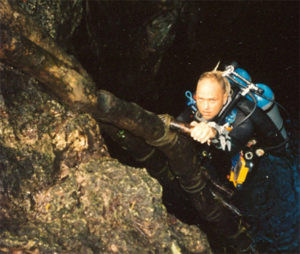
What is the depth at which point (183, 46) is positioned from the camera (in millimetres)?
5723

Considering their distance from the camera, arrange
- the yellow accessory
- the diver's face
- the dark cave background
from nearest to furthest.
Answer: the diver's face < the yellow accessory < the dark cave background

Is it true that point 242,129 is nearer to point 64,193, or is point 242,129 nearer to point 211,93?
point 211,93

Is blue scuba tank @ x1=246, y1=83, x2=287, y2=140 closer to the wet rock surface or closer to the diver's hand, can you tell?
the diver's hand

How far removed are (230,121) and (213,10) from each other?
11.4 ft

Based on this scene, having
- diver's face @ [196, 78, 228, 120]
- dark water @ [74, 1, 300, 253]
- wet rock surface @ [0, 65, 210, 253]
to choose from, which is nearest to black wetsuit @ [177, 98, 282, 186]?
diver's face @ [196, 78, 228, 120]

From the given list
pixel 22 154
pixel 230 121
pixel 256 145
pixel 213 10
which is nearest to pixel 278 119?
pixel 256 145

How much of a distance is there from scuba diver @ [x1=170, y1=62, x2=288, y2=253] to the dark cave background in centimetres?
170

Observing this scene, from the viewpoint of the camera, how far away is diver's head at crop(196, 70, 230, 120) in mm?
3291

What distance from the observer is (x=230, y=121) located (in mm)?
3619

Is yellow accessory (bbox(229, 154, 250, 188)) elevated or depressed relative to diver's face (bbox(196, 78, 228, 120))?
depressed

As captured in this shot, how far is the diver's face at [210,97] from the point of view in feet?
10.8

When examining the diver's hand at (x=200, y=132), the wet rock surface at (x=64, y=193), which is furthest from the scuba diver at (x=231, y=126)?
→ the wet rock surface at (x=64, y=193)

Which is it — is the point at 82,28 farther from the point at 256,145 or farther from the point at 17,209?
the point at 256,145

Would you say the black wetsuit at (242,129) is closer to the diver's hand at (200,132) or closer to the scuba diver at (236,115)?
the scuba diver at (236,115)
